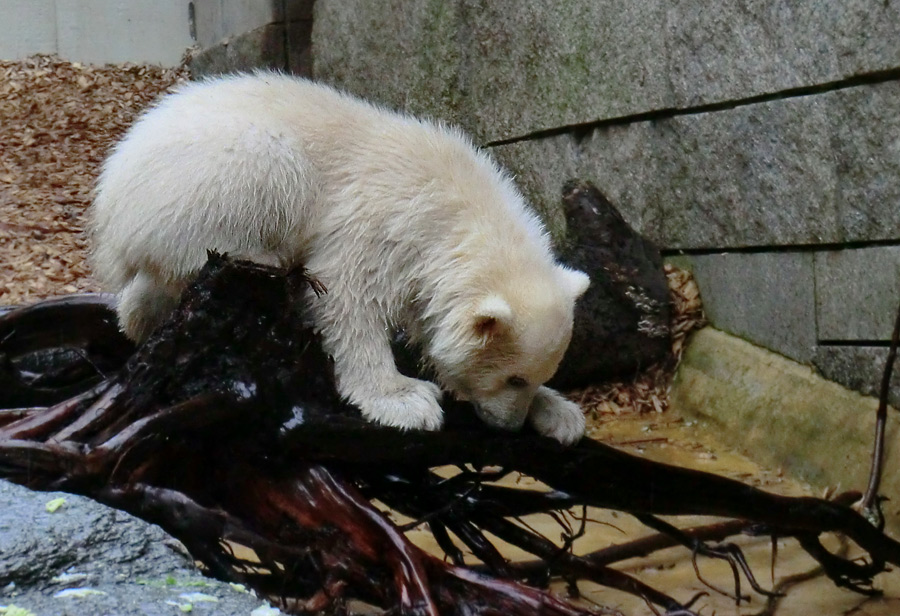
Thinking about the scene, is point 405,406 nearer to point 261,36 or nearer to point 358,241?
point 358,241

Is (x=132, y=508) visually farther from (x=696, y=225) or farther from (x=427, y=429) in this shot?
(x=696, y=225)

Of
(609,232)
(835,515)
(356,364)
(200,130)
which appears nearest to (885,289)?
(835,515)

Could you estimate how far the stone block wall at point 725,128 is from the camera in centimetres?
452

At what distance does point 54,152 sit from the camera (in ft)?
30.7

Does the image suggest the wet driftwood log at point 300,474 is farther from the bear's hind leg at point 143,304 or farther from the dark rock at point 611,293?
the dark rock at point 611,293

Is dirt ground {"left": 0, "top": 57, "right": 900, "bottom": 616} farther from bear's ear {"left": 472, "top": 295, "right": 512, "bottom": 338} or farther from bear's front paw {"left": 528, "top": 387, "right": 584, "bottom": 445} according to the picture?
bear's ear {"left": 472, "top": 295, "right": 512, "bottom": 338}

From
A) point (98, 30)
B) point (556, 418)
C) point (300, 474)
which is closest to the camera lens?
point (300, 474)

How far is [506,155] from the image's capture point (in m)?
7.26

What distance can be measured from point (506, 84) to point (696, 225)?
1.96 meters

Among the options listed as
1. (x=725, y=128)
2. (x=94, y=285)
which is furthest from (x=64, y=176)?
(x=725, y=128)

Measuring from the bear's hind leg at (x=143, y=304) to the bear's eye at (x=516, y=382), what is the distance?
1251mm

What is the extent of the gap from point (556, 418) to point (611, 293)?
2955 millimetres

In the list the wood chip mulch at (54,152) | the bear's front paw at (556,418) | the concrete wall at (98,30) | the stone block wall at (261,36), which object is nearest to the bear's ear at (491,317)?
the bear's front paw at (556,418)

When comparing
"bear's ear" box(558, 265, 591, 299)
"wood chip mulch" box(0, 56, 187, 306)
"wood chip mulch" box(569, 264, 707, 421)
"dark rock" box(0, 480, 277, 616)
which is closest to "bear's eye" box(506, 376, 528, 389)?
"bear's ear" box(558, 265, 591, 299)
